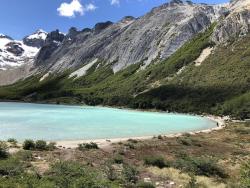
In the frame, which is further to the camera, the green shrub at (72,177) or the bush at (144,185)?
the bush at (144,185)

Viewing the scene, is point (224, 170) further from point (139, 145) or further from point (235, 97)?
point (235, 97)

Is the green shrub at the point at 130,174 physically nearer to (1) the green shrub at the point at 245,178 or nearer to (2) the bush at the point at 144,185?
(2) the bush at the point at 144,185

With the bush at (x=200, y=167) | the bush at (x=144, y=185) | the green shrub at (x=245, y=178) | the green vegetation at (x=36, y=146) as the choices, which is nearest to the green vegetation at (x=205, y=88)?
the green vegetation at (x=36, y=146)

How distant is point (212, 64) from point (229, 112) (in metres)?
55.5

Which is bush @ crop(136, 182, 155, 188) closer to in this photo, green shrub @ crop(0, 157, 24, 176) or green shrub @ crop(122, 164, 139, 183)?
green shrub @ crop(122, 164, 139, 183)

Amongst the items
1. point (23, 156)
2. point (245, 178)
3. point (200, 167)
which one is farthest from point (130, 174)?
point (23, 156)

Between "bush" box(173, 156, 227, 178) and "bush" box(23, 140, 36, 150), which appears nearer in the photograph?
"bush" box(173, 156, 227, 178)

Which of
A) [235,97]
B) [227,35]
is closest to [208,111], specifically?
[235,97]

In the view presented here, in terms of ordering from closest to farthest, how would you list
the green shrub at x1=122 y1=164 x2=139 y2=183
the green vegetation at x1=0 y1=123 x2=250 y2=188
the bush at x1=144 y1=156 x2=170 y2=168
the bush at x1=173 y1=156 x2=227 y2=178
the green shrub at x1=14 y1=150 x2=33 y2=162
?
the green vegetation at x1=0 y1=123 x2=250 y2=188 < the green shrub at x1=122 y1=164 x2=139 y2=183 < the bush at x1=173 y1=156 x2=227 y2=178 < the green shrub at x1=14 y1=150 x2=33 y2=162 < the bush at x1=144 y1=156 x2=170 y2=168

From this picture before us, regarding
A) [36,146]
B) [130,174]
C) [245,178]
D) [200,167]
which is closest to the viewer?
[245,178]

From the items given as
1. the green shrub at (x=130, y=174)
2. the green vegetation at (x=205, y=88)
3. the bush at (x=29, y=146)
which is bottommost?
the green shrub at (x=130, y=174)

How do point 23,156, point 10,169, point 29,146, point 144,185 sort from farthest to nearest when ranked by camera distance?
point 29,146, point 23,156, point 10,169, point 144,185

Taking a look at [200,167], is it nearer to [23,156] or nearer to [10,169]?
[23,156]

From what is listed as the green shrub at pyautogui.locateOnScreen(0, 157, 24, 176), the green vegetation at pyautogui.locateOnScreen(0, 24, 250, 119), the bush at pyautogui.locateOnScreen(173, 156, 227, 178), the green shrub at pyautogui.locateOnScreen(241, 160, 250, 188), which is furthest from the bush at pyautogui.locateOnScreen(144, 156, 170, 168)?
the green vegetation at pyautogui.locateOnScreen(0, 24, 250, 119)
